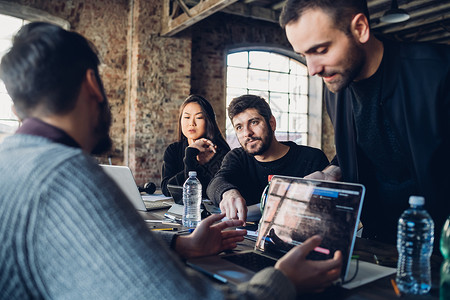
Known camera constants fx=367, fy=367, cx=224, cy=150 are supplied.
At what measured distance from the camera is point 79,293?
637mm

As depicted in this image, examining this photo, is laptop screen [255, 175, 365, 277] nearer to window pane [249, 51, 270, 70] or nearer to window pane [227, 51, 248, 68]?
window pane [227, 51, 248, 68]

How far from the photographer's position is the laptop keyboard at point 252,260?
106 centimetres

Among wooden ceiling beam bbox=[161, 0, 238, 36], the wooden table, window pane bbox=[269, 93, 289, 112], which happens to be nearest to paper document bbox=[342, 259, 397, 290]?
the wooden table

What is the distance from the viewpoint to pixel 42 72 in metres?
0.74

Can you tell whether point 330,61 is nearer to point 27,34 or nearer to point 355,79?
point 355,79

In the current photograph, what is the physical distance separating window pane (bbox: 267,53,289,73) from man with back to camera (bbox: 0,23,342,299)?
6.43m

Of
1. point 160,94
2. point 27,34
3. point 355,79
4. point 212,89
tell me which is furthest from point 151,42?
point 27,34

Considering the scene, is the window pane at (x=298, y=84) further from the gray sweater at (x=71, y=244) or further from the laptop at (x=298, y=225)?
the gray sweater at (x=71, y=244)

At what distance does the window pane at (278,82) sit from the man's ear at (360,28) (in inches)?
222

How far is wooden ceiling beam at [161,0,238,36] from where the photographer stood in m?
4.36

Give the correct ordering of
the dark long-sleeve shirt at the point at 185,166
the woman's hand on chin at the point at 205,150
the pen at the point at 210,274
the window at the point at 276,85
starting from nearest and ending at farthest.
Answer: the pen at the point at 210,274 → the dark long-sleeve shirt at the point at 185,166 → the woman's hand on chin at the point at 205,150 → the window at the point at 276,85

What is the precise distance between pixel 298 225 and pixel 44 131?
2.56 ft

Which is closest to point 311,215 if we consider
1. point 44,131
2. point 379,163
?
point 379,163

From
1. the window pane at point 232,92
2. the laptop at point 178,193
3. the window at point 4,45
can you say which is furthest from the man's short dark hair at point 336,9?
the window pane at point 232,92
